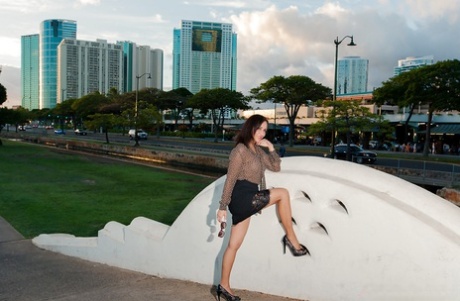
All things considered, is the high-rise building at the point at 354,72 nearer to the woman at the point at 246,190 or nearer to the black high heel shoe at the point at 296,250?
the black high heel shoe at the point at 296,250

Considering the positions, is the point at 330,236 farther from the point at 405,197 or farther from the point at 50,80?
the point at 50,80

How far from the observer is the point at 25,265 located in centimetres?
716

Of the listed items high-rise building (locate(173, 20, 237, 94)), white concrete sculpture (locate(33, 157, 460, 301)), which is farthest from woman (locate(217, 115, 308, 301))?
high-rise building (locate(173, 20, 237, 94))

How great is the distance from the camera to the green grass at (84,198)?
1100 cm

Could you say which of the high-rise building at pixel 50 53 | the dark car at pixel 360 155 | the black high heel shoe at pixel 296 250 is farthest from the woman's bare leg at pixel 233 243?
the high-rise building at pixel 50 53

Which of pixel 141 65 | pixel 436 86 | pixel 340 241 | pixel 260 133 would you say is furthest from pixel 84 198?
pixel 141 65

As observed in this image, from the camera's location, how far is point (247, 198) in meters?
4.41

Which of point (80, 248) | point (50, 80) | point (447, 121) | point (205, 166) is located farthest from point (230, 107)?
point (50, 80)

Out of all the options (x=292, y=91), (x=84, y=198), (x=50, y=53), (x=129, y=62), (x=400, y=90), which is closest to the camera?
(x=84, y=198)

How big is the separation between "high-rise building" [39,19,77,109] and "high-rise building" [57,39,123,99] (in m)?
23.9

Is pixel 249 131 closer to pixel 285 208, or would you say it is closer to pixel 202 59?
pixel 285 208

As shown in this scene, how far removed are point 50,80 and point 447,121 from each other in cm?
16671

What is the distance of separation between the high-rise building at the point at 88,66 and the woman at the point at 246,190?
525 ft

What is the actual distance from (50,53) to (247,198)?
664ft
